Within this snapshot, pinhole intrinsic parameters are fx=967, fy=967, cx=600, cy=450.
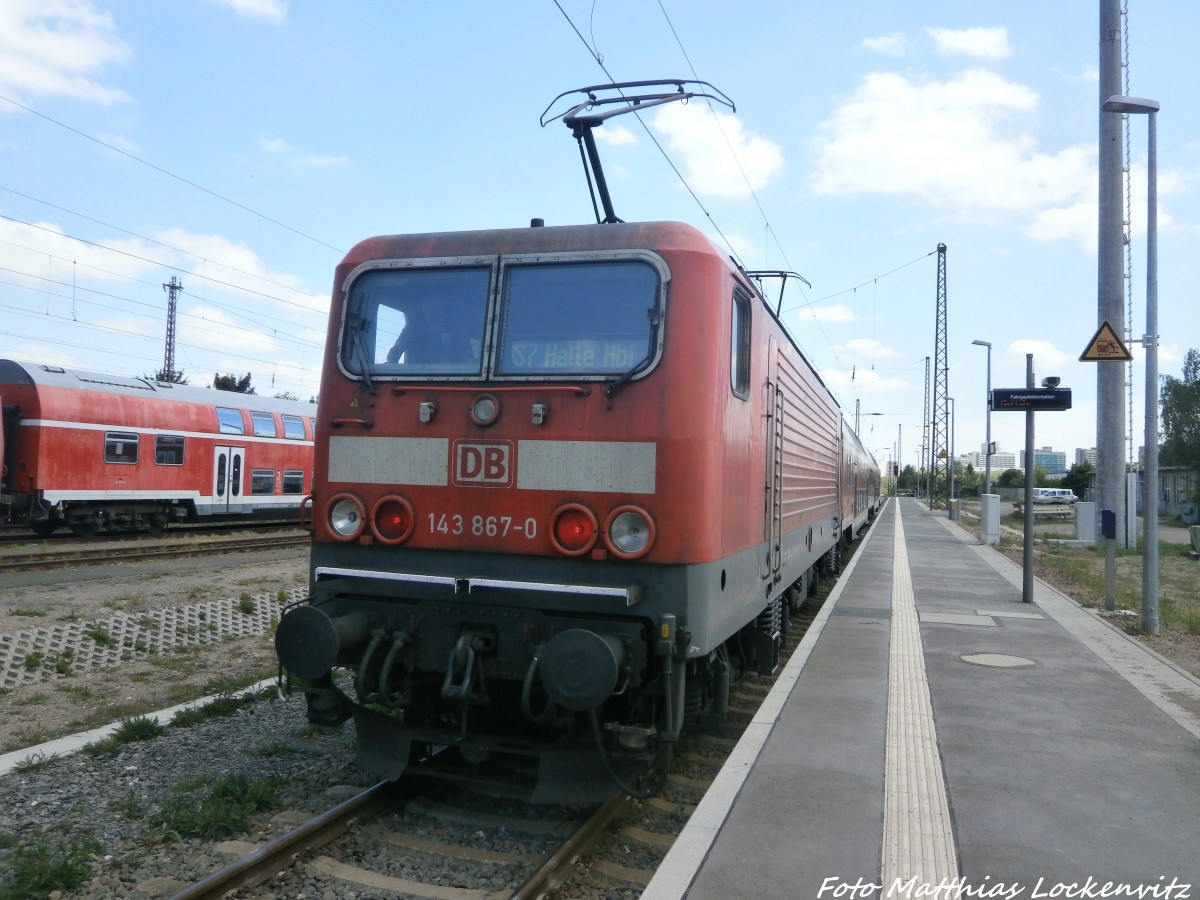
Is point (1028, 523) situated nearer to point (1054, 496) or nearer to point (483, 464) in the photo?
point (483, 464)

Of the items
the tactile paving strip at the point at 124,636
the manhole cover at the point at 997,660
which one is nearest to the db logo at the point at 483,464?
the tactile paving strip at the point at 124,636

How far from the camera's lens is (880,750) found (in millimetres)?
5711

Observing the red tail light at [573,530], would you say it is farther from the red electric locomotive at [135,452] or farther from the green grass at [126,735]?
the red electric locomotive at [135,452]

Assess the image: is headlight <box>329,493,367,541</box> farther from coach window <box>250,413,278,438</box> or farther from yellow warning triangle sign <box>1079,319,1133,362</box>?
coach window <box>250,413,278,438</box>

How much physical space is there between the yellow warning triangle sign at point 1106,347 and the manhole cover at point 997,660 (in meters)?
4.60

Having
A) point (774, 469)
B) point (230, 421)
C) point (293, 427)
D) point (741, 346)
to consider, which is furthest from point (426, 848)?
point (293, 427)

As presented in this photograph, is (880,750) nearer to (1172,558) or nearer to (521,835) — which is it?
(521,835)

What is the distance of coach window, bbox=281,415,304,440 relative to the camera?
24.9 meters

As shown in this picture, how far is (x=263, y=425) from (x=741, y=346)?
67.1ft

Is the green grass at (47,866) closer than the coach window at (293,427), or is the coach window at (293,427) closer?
the green grass at (47,866)

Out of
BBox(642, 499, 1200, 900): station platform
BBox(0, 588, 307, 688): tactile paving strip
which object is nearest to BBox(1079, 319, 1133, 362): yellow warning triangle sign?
BBox(642, 499, 1200, 900): station platform

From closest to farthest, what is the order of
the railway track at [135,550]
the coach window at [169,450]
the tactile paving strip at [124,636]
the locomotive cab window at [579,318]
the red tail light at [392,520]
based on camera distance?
the locomotive cab window at [579,318], the red tail light at [392,520], the tactile paving strip at [124,636], the railway track at [135,550], the coach window at [169,450]

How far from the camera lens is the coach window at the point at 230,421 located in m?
22.5

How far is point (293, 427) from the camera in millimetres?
25172
